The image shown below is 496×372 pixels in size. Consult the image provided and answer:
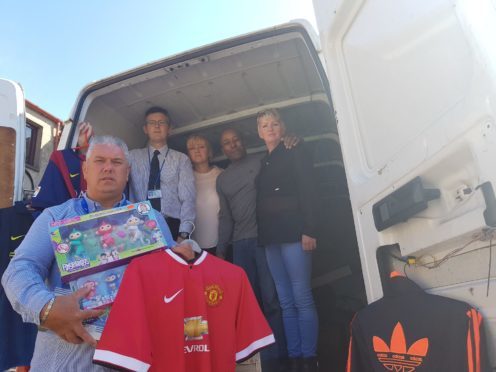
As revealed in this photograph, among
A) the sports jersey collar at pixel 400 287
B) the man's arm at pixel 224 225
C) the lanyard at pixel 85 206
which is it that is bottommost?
the sports jersey collar at pixel 400 287

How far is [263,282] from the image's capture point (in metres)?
3.03

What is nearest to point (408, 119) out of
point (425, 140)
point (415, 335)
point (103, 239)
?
point (425, 140)

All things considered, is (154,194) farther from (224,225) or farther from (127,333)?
(127,333)

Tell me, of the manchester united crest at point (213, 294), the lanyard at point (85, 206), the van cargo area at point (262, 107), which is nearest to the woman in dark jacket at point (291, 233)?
the van cargo area at point (262, 107)

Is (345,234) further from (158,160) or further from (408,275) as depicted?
(408,275)

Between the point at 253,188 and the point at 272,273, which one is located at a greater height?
the point at 253,188

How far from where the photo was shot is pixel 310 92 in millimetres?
3777

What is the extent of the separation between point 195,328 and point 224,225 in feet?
5.05

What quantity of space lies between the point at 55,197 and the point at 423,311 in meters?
2.32

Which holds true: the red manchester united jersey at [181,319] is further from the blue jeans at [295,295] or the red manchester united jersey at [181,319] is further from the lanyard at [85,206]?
the blue jeans at [295,295]

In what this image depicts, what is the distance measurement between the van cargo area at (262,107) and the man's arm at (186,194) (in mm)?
677

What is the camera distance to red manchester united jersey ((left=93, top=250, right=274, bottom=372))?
1594mm

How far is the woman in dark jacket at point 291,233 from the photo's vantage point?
8.66 ft

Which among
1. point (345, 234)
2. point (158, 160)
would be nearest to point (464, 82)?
point (158, 160)
